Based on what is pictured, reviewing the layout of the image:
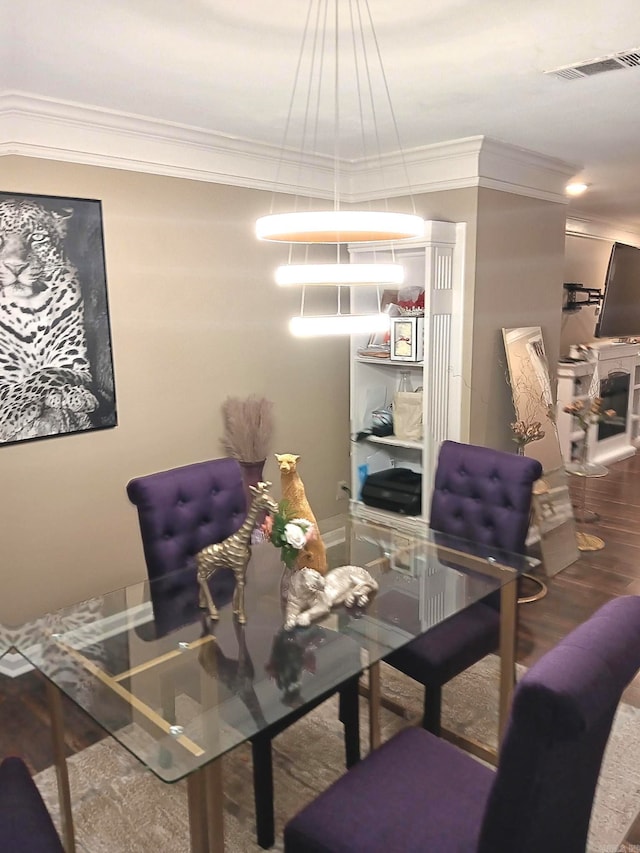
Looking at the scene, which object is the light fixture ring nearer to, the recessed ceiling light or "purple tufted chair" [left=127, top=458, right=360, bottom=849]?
"purple tufted chair" [left=127, top=458, right=360, bottom=849]

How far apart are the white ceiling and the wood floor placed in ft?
7.77

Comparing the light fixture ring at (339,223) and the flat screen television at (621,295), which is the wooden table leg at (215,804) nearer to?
the light fixture ring at (339,223)

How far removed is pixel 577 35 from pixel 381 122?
1.10 meters

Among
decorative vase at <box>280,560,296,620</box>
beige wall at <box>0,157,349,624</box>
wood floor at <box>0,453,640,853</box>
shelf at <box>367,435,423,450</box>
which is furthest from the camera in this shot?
shelf at <box>367,435,423,450</box>

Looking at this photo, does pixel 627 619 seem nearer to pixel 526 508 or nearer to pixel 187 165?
pixel 526 508

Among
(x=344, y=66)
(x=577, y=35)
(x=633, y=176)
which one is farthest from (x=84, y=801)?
(x=633, y=176)

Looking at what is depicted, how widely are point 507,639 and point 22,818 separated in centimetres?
155

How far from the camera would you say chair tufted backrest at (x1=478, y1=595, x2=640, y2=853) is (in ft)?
3.56

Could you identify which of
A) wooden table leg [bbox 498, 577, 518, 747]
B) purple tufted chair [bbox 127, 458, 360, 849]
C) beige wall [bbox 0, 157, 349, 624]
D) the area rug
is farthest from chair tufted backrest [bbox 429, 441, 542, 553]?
beige wall [bbox 0, 157, 349, 624]

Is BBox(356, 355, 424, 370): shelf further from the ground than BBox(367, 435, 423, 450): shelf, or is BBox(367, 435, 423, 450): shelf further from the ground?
BBox(356, 355, 424, 370): shelf

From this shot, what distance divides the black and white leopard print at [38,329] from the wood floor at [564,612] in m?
1.12

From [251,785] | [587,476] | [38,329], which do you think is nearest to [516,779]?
[251,785]

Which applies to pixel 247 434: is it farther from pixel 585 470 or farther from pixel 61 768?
pixel 585 470

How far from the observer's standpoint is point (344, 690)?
2211mm
